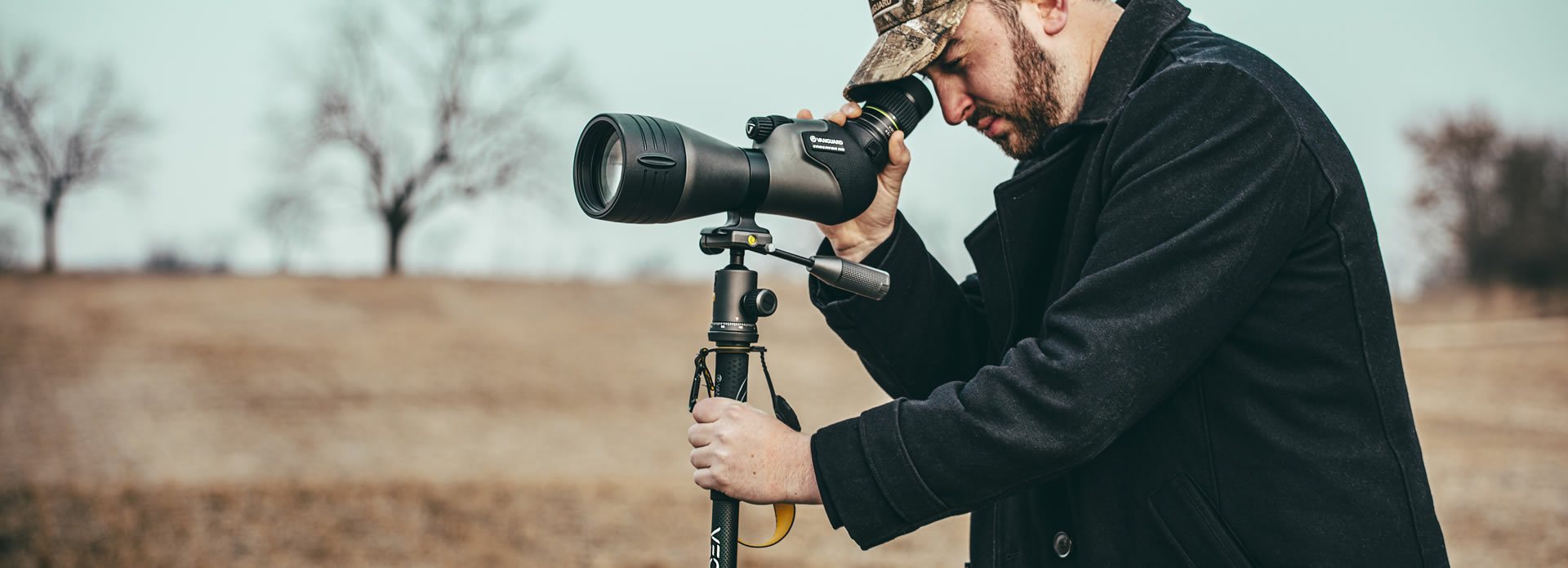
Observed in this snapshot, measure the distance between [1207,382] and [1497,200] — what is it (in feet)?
126

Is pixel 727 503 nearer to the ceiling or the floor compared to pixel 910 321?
nearer to the floor

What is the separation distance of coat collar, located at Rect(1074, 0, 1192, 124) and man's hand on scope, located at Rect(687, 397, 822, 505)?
0.69 meters

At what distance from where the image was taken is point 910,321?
86.4 inches

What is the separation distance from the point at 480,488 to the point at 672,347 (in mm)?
8522

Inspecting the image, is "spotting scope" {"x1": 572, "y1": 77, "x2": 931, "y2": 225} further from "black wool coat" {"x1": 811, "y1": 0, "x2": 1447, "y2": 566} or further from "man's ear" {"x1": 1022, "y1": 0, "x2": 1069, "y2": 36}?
"black wool coat" {"x1": 811, "y1": 0, "x2": 1447, "y2": 566}

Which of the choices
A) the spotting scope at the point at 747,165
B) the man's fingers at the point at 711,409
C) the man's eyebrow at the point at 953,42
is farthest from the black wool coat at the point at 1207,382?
the spotting scope at the point at 747,165

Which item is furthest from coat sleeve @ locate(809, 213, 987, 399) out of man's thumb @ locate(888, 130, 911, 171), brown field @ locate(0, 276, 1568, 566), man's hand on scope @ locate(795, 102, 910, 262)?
brown field @ locate(0, 276, 1568, 566)

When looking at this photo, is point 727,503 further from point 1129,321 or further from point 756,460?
point 1129,321

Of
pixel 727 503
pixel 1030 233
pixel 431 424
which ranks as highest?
pixel 1030 233

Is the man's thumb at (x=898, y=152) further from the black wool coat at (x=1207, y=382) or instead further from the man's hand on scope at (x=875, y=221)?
the black wool coat at (x=1207, y=382)

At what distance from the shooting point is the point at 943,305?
2262 mm

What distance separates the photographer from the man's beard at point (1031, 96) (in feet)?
6.19

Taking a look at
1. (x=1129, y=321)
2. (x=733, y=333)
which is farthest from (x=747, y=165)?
(x=1129, y=321)

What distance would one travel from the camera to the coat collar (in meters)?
1.77
